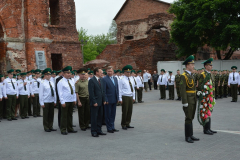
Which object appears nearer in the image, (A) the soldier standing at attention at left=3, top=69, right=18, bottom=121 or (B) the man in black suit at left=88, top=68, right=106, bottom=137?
(B) the man in black suit at left=88, top=68, right=106, bottom=137

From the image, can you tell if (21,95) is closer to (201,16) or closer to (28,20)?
(28,20)

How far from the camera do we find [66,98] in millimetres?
7996

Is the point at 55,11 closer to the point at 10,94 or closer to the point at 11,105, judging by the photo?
the point at 10,94

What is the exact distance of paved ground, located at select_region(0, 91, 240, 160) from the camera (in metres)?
5.43

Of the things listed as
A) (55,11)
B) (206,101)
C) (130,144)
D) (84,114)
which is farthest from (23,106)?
(55,11)

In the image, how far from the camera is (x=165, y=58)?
29.8 metres

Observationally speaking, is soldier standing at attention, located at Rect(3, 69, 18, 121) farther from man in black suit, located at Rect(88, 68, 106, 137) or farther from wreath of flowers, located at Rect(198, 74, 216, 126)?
wreath of flowers, located at Rect(198, 74, 216, 126)

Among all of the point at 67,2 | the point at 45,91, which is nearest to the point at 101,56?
the point at 67,2

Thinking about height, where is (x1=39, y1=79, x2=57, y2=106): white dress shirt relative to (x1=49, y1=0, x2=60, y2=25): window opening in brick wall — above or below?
below

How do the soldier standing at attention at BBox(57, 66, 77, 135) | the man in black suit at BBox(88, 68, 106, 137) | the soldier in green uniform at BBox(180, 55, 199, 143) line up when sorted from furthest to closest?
1. the soldier standing at attention at BBox(57, 66, 77, 135)
2. the man in black suit at BBox(88, 68, 106, 137)
3. the soldier in green uniform at BBox(180, 55, 199, 143)

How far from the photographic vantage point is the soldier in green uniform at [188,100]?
254 inches

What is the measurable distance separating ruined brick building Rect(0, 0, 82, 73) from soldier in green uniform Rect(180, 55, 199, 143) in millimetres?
13663

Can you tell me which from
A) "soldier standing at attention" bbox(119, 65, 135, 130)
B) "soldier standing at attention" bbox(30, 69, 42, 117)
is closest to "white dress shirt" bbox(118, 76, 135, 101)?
"soldier standing at attention" bbox(119, 65, 135, 130)

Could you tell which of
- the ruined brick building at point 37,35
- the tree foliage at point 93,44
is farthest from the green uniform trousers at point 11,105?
the tree foliage at point 93,44
